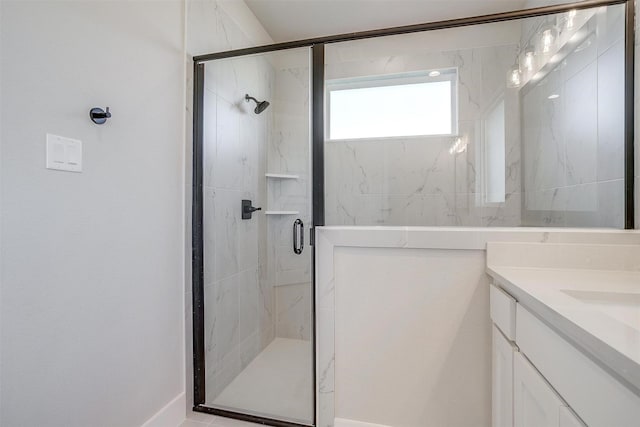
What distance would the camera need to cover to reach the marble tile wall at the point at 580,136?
4.36 ft

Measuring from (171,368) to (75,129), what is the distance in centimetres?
121

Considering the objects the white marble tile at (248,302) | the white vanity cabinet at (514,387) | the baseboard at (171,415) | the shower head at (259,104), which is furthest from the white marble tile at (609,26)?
the baseboard at (171,415)

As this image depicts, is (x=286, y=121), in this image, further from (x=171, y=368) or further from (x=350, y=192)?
(x=171, y=368)

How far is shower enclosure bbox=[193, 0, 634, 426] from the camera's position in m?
1.49

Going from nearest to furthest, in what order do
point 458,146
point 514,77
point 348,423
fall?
1. point 348,423
2. point 514,77
3. point 458,146

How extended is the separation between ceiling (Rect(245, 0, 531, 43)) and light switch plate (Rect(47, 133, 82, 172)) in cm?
177

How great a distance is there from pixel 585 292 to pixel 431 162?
1656 mm

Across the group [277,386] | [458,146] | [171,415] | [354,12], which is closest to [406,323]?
[277,386]

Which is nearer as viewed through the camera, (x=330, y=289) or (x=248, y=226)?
(x=330, y=289)

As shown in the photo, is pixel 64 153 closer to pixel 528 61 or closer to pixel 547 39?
pixel 547 39

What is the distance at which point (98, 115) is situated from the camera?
1124 mm

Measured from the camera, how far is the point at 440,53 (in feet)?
7.93

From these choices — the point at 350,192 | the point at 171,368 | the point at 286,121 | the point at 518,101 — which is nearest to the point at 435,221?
the point at 350,192

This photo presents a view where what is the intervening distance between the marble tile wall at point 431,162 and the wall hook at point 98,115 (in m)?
1.38
